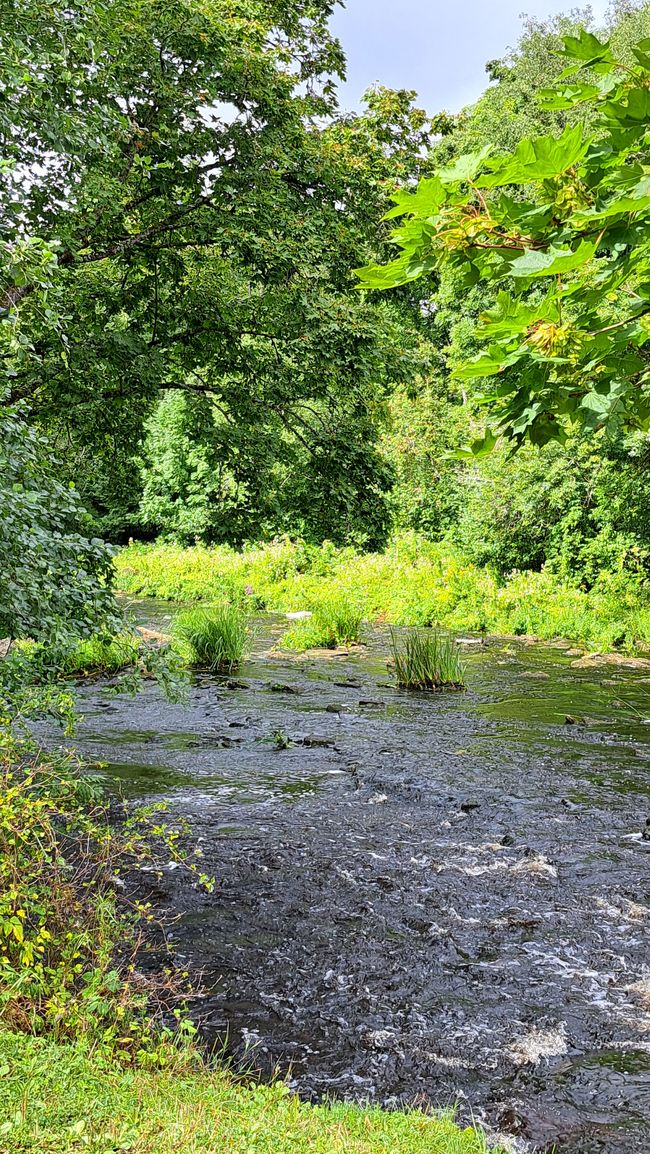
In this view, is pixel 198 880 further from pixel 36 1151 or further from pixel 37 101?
pixel 37 101

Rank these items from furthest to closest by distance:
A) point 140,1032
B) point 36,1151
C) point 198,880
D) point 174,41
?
1. point 174,41
2. point 198,880
3. point 140,1032
4. point 36,1151

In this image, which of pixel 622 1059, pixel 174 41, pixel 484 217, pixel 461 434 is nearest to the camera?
pixel 484 217

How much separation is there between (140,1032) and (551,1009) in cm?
195

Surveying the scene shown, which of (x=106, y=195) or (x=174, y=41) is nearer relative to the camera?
(x=106, y=195)

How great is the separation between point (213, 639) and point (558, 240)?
10155 millimetres

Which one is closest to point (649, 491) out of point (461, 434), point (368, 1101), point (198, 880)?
point (461, 434)

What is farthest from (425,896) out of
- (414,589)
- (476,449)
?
(414,589)

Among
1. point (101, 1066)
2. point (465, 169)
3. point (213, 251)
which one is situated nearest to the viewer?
point (465, 169)

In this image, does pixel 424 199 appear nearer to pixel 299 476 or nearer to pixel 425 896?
pixel 425 896

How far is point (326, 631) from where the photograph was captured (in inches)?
536

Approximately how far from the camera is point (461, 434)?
25.7 m

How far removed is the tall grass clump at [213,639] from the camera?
462 inches

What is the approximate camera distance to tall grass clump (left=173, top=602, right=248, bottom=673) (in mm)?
11727

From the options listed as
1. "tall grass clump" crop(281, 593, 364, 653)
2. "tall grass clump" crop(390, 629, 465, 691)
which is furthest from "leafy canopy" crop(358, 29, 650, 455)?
"tall grass clump" crop(281, 593, 364, 653)
